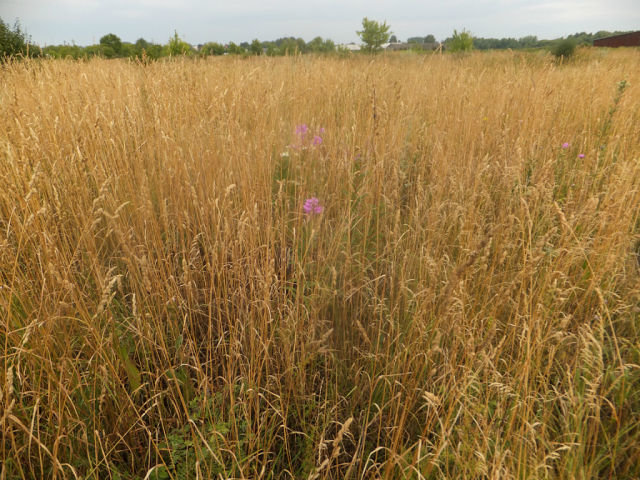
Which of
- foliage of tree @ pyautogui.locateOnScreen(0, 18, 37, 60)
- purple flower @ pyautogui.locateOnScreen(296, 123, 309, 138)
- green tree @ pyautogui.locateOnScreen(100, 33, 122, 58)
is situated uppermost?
green tree @ pyautogui.locateOnScreen(100, 33, 122, 58)

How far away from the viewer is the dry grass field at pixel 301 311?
1.00 meters

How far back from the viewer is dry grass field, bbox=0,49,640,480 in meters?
1.00

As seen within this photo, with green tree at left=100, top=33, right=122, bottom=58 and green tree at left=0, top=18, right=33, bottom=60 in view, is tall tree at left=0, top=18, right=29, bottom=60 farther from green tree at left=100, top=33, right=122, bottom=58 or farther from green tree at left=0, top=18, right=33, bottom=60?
green tree at left=100, top=33, right=122, bottom=58

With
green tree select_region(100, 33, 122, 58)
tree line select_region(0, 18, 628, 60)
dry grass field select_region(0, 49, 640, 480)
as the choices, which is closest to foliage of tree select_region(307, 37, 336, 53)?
tree line select_region(0, 18, 628, 60)

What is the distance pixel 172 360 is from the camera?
1.31 m

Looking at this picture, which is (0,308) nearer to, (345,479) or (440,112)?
(345,479)

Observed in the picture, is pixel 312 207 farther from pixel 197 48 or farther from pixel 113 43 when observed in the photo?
pixel 113 43

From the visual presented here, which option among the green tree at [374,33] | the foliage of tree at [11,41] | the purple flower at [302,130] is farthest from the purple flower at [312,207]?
the green tree at [374,33]

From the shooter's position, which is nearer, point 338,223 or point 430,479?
point 430,479

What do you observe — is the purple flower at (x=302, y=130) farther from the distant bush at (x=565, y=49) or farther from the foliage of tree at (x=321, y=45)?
the distant bush at (x=565, y=49)

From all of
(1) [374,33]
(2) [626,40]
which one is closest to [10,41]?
(1) [374,33]

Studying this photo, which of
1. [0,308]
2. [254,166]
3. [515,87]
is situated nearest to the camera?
[0,308]

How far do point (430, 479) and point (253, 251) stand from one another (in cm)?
85

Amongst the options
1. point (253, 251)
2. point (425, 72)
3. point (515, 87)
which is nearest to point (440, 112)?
point (515, 87)
